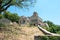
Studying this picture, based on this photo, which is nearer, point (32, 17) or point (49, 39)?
point (49, 39)

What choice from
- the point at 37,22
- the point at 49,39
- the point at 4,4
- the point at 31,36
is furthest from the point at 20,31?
the point at 37,22

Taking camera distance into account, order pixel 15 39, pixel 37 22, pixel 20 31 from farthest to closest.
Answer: pixel 37 22 → pixel 20 31 → pixel 15 39

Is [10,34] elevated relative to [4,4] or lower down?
lower down

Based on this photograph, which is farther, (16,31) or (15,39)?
(16,31)

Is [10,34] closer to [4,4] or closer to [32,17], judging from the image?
[4,4]

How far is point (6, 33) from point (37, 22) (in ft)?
44.1

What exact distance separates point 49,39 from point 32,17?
65.9 feet

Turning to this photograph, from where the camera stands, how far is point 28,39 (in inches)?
782

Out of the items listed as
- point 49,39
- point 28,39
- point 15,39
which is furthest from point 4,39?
point 49,39

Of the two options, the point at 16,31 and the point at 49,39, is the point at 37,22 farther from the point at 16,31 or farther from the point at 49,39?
the point at 49,39

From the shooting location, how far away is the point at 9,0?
81.2 ft

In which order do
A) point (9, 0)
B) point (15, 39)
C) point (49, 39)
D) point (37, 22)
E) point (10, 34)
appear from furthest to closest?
point (37, 22)
point (9, 0)
point (10, 34)
point (15, 39)
point (49, 39)

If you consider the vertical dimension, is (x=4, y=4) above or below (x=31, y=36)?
above

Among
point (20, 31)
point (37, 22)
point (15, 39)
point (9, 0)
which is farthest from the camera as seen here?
point (37, 22)
